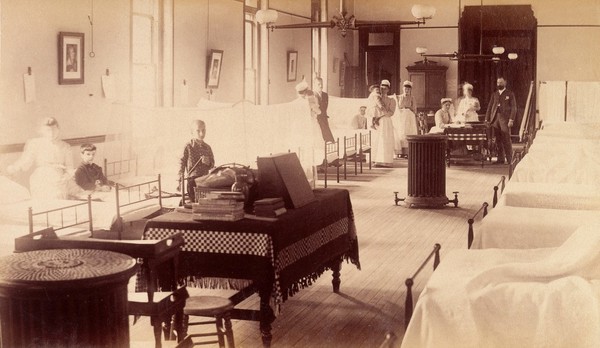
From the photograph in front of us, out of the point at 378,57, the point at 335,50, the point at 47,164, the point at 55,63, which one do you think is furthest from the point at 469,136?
the point at 47,164

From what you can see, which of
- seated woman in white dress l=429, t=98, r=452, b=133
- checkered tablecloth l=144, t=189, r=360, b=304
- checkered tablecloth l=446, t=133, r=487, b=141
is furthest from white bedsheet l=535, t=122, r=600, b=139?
checkered tablecloth l=144, t=189, r=360, b=304

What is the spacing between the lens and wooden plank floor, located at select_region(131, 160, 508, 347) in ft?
17.1

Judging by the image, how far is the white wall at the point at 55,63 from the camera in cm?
788

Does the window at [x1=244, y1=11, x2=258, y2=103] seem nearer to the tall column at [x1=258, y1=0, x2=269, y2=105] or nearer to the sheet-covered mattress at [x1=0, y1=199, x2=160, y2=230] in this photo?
the tall column at [x1=258, y1=0, x2=269, y2=105]

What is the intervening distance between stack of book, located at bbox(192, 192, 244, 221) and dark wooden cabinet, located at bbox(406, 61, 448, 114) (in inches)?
611

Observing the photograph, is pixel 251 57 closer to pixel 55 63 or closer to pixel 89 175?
pixel 55 63

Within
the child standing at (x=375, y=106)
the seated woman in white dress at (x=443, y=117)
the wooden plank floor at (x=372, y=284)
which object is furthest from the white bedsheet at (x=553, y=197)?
the seated woman in white dress at (x=443, y=117)

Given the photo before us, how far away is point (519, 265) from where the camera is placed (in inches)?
171

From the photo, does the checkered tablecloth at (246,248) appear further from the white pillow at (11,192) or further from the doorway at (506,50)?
the doorway at (506,50)

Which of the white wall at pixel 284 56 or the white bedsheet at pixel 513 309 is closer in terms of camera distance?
the white bedsheet at pixel 513 309

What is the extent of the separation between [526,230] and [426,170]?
4290mm

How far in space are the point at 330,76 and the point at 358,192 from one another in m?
7.64

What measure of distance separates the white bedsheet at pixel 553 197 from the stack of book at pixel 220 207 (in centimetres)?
273

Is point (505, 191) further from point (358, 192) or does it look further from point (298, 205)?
point (358, 192)
